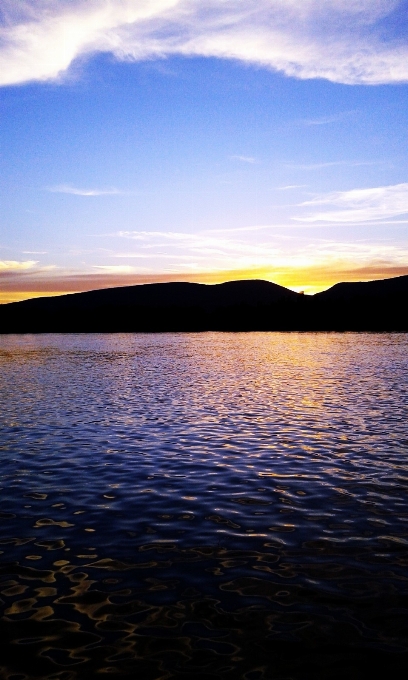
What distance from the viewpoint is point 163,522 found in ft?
48.9

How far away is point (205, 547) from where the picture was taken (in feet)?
43.4

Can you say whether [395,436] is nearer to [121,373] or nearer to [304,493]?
[304,493]

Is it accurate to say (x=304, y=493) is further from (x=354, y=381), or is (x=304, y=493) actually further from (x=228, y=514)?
(x=354, y=381)

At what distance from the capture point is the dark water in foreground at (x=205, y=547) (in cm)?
908

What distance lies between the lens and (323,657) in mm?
8883

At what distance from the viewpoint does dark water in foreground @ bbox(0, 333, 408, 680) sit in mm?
9078

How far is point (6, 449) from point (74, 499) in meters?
8.06

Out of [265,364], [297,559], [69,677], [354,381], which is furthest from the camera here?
[265,364]

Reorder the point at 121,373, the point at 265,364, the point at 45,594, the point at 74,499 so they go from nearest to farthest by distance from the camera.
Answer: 1. the point at 45,594
2. the point at 74,499
3. the point at 121,373
4. the point at 265,364

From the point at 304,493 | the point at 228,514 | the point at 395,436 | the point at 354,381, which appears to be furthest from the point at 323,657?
the point at 354,381

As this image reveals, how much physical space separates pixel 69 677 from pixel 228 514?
7.42 metres

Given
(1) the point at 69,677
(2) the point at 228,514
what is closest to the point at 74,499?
(2) the point at 228,514

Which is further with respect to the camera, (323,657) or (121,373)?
(121,373)

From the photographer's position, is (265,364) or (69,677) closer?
(69,677)
